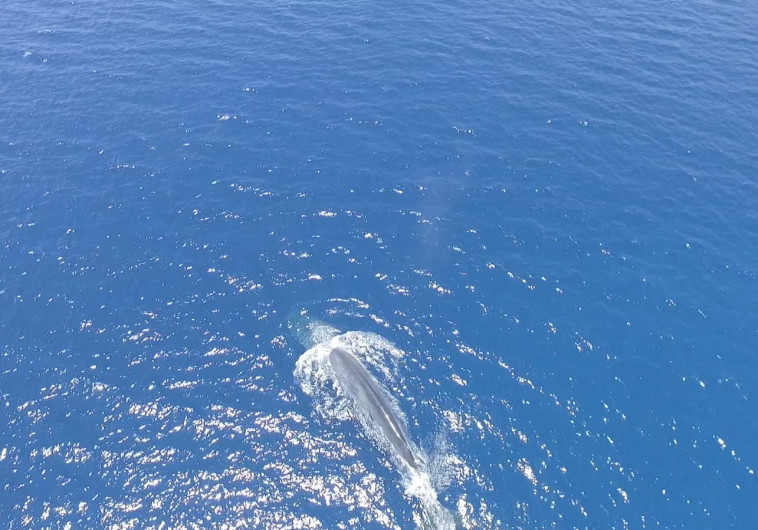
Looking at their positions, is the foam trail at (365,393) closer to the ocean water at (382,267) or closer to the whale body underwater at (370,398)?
the whale body underwater at (370,398)

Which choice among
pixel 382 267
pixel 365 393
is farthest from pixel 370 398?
pixel 382 267

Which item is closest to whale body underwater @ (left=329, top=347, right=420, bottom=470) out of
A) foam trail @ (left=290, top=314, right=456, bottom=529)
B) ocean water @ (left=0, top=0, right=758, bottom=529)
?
foam trail @ (left=290, top=314, right=456, bottom=529)

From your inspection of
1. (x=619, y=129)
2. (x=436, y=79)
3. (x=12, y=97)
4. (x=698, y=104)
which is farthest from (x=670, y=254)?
(x=12, y=97)

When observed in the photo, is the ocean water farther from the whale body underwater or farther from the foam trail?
the whale body underwater

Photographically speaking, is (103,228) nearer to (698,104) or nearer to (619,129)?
(619,129)

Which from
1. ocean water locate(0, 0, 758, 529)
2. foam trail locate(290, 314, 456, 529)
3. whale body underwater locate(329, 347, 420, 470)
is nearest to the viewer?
foam trail locate(290, 314, 456, 529)

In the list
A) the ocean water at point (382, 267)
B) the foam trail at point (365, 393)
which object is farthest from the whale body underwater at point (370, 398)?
the ocean water at point (382, 267)
